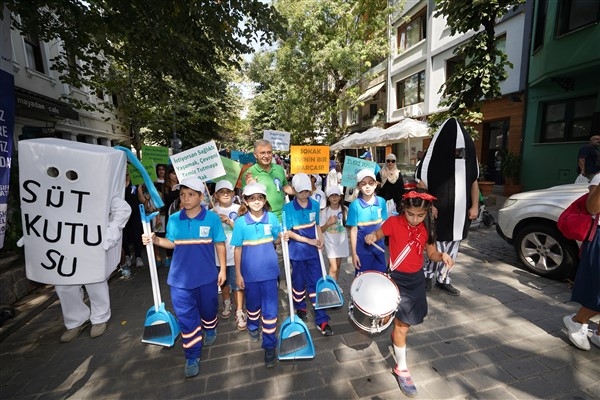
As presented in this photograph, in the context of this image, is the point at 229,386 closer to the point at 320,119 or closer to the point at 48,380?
the point at 48,380

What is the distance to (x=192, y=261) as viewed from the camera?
2854 mm

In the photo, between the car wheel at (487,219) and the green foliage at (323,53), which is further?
the green foliage at (323,53)

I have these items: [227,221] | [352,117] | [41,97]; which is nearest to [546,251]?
[227,221]

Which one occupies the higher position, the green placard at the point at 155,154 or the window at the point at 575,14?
the window at the point at 575,14

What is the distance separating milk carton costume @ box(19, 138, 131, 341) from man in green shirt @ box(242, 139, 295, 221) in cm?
161

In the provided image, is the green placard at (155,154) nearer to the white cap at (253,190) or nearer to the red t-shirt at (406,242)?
the white cap at (253,190)

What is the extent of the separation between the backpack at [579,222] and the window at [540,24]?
10588mm

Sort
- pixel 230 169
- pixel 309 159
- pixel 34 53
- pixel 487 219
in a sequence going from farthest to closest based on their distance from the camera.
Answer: pixel 34 53
pixel 487 219
pixel 230 169
pixel 309 159

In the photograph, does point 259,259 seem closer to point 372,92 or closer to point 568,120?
point 568,120

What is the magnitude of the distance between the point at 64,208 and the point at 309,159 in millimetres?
3280

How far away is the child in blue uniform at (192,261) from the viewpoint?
2.83 metres

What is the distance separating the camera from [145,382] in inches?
110

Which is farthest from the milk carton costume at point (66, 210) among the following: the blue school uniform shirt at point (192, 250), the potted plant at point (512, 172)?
the potted plant at point (512, 172)

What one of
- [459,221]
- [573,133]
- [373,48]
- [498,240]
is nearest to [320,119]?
[373,48]
